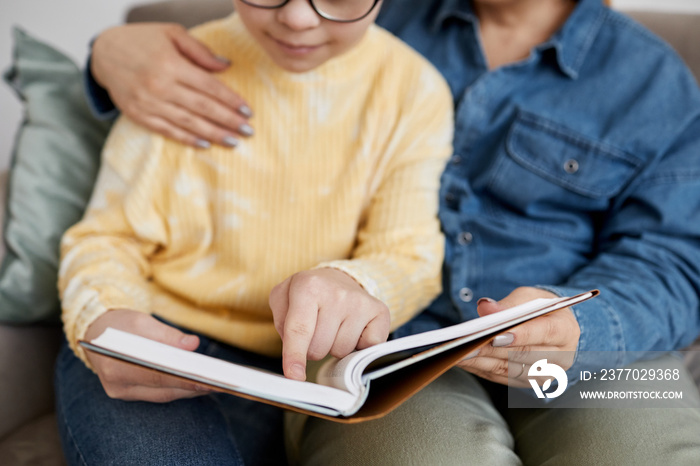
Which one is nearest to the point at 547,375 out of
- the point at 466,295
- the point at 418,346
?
the point at 466,295

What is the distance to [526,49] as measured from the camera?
1.05 metres

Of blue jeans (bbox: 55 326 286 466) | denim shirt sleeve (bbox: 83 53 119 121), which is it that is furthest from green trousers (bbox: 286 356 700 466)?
denim shirt sleeve (bbox: 83 53 119 121)

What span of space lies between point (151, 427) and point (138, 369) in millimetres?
103

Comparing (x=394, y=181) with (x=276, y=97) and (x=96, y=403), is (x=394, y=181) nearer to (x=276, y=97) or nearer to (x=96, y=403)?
(x=276, y=97)

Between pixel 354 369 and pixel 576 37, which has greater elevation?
pixel 576 37

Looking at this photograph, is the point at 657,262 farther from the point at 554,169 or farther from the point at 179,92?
the point at 179,92

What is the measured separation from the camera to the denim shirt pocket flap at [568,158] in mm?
970

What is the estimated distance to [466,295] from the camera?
3.21 feet

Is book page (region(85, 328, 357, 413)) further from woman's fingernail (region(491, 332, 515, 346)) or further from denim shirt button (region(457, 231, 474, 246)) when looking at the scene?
denim shirt button (region(457, 231, 474, 246))

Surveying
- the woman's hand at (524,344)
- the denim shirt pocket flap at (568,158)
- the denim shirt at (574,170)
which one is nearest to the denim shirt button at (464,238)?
the denim shirt at (574,170)

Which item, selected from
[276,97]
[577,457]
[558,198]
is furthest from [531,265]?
[276,97]

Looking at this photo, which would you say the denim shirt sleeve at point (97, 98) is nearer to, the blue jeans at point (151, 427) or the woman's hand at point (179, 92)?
the woman's hand at point (179, 92)

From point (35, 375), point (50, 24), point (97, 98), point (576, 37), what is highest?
point (576, 37)

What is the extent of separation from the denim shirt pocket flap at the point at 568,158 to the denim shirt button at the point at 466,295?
241mm
